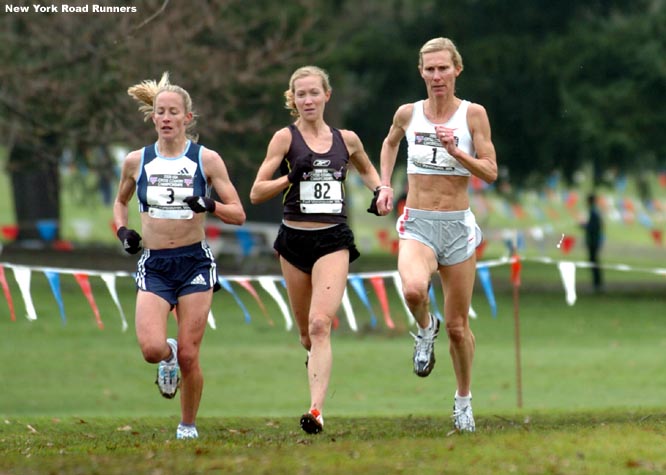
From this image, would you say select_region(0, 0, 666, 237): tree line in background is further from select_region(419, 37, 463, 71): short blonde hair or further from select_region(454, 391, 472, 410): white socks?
select_region(454, 391, 472, 410): white socks

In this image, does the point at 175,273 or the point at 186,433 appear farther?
the point at 186,433

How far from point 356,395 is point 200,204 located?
9465 mm

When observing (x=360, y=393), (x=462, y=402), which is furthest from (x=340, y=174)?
(x=360, y=393)

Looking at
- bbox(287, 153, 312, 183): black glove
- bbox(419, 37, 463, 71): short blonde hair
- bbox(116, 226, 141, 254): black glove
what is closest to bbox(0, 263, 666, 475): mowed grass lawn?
bbox(116, 226, 141, 254): black glove

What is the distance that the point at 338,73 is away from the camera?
1235 inches

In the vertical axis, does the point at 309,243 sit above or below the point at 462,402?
above

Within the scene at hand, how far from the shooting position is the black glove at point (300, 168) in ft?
33.1

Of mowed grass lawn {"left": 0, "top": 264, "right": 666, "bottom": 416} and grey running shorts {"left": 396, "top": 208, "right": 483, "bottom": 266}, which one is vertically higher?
grey running shorts {"left": 396, "top": 208, "right": 483, "bottom": 266}

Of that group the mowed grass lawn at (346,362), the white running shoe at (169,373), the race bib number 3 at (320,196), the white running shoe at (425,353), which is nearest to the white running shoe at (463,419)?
the white running shoe at (425,353)

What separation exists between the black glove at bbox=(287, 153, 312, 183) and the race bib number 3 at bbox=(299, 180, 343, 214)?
8 centimetres

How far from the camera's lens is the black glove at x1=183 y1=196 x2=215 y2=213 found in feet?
32.3

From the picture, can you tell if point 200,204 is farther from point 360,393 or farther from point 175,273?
point 360,393

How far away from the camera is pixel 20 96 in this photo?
2667 cm

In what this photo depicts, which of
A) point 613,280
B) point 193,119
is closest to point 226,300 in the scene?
point 613,280
